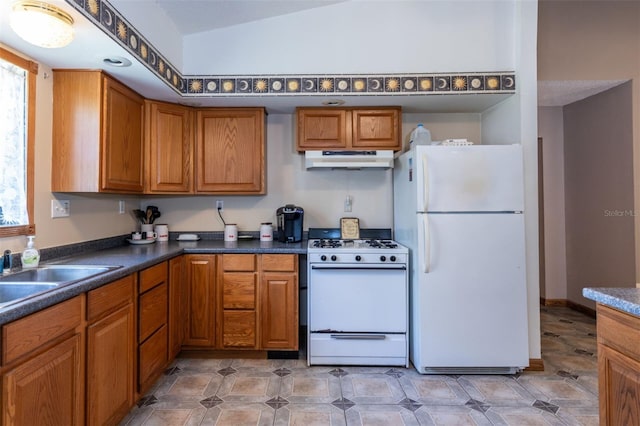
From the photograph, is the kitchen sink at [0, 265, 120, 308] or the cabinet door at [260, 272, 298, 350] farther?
the cabinet door at [260, 272, 298, 350]

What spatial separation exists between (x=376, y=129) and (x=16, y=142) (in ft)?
7.82

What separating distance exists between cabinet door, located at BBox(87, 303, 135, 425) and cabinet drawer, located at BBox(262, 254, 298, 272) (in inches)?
37.1

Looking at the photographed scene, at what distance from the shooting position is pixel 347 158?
2.71 m

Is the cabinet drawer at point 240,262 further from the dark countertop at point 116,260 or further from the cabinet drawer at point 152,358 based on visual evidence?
the cabinet drawer at point 152,358

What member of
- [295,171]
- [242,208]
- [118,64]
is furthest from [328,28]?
[242,208]

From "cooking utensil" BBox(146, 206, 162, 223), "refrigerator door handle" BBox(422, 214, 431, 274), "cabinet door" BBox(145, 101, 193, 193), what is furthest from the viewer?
"cooking utensil" BBox(146, 206, 162, 223)

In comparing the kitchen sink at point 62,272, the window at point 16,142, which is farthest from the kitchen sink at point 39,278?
the window at point 16,142

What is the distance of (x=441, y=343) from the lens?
2.27m

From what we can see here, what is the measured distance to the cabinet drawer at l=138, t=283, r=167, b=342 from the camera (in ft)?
6.24

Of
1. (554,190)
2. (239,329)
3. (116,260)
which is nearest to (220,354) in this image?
(239,329)

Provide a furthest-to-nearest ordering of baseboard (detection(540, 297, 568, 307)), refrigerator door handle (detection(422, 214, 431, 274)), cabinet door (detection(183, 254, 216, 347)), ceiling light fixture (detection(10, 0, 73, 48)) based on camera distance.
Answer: baseboard (detection(540, 297, 568, 307)) → cabinet door (detection(183, 254, 216, 347)) → refrigerator door handle (detection(422, 214, 431, 274)) → ceiling light fixture (detection(10, 0, 73, 48))

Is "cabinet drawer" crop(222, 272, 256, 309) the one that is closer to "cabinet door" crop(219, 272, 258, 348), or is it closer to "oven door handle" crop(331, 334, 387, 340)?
"cabinet door" crop(219, 272, 258, 348)

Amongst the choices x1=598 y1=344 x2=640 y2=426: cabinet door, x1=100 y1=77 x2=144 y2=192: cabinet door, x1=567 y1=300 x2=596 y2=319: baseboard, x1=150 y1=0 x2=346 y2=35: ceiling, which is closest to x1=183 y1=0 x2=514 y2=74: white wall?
x1=150 y1=0 x2=346 y2=35: ceiling

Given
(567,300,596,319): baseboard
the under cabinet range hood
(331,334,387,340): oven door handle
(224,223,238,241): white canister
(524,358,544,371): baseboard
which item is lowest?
(524,358,544,371): baseboard
